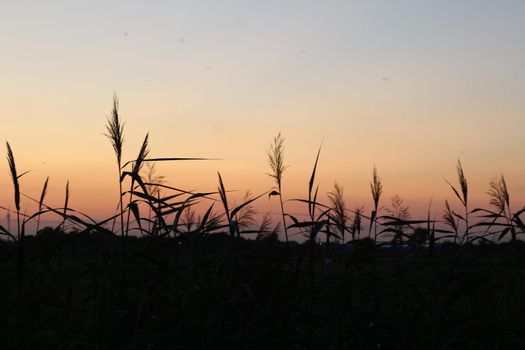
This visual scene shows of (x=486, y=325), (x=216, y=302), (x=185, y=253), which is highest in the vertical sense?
(x=185, y=253)

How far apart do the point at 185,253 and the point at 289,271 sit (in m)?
0.81

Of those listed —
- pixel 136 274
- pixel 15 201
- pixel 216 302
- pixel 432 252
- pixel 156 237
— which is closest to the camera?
pixel 15 201

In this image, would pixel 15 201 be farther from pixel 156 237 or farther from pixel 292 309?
pixel 292 309

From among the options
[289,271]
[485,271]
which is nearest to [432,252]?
[485,271]

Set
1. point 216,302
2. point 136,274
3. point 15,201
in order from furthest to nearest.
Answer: point 136,274
point 216,302
point 15,201

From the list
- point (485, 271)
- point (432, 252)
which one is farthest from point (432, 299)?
point (432, 252)

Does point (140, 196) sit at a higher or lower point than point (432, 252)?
higher

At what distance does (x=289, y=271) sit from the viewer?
4.48 metres

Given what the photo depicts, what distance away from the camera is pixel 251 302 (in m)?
4.05

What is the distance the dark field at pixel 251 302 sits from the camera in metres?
3.88

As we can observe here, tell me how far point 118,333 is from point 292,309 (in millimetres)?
1269

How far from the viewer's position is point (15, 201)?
3668 millimetres

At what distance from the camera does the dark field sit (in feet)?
12.7

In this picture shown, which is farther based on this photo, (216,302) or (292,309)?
(292,309)
